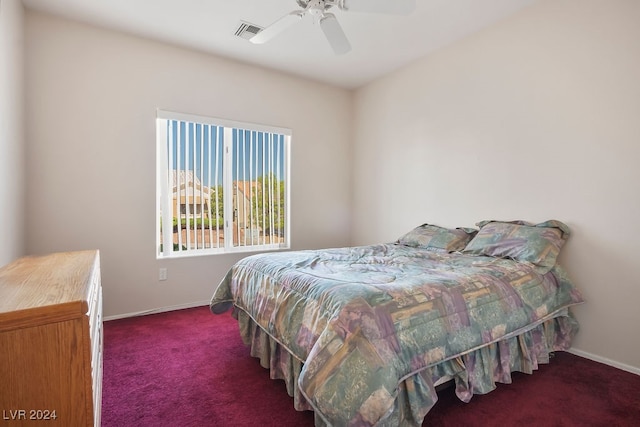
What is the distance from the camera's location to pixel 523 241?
229 centimetres

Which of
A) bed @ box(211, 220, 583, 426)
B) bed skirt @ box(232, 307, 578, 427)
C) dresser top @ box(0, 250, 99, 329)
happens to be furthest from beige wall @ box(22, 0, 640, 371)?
dresser top @ box(0, 250, 99, 329)

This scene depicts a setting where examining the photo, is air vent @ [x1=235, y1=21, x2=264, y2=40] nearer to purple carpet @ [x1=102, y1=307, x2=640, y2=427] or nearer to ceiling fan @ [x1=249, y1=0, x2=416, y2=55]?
ceiling fan @ [x1=249, y1=0, x2=416, y2=55]

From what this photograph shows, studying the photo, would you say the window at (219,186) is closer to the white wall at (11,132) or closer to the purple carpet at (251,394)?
the white wall at (11,132)

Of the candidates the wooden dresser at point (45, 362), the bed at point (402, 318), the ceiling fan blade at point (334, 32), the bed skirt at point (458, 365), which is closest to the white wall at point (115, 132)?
the bed at point (402, 318)

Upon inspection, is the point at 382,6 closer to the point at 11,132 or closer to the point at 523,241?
the point at 523,241

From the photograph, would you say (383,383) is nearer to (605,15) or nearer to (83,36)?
(605,15)

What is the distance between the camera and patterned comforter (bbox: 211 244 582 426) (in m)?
1.24

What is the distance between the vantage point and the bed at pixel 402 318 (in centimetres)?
126

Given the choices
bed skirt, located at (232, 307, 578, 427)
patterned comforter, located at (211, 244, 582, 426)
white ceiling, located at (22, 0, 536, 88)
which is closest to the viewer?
patterned comforter, located at (211, 244, 582, 426)

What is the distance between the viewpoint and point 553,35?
7.97 feet

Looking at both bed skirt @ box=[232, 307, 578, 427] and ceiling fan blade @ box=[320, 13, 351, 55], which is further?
ceiling fan blade @ box=[320, 13, 351, 55]

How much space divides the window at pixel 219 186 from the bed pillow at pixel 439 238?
1616mm

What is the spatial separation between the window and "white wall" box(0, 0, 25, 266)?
1009mm

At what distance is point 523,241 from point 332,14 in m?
2.05
